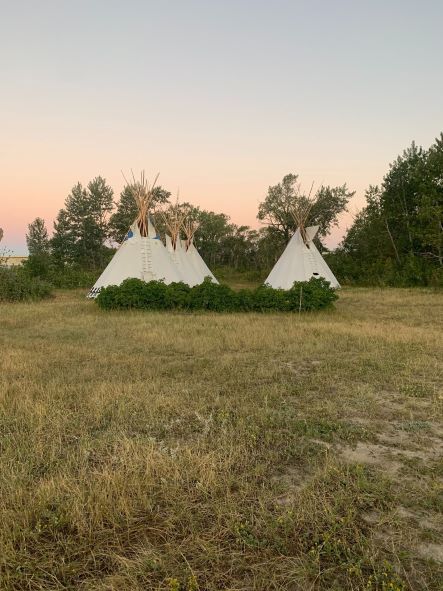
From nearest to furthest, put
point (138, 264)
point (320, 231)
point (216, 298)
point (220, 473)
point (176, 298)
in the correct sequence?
point (220, 473) < point (216, 298) < point (176, 298) < point (138, 264) < point (320, 231)

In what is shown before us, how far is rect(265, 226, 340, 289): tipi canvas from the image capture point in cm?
1994

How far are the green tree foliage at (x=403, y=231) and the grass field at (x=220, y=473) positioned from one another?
19876mm

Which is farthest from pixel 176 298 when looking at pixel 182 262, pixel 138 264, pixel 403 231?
pixel 403 231

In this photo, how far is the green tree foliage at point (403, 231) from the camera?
2408cm

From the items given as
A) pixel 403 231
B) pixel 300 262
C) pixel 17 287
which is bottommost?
pixel 17 287

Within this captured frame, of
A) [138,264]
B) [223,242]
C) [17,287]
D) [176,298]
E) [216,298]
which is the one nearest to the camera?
[216,298]

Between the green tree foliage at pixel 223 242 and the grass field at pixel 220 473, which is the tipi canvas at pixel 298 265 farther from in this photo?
the green tree foliage at pixel 223 242

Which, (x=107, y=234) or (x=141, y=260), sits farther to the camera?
(x=107, y=234)

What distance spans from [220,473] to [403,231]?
29.7 meters

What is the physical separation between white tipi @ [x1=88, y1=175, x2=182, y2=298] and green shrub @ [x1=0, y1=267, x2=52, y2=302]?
2200 millimetres

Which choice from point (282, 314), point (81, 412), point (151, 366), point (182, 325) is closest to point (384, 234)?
point (282, 314)

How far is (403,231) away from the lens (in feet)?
94.9

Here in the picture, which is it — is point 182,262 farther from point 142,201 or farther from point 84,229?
point 84,229

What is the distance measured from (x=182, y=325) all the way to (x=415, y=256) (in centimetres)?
2140
